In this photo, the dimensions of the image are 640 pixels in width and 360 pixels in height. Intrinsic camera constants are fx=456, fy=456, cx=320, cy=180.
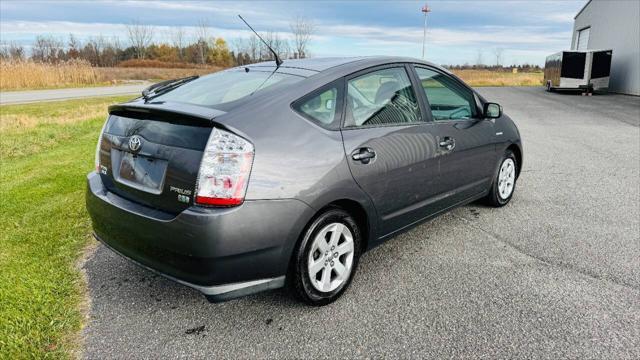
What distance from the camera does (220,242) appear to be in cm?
244

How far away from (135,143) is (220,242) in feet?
2.89

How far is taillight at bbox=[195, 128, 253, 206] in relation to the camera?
8.00 ft

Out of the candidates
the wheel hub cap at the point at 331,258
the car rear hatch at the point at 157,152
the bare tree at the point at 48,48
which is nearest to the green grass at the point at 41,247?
the car rear hatch at the point at 157,152

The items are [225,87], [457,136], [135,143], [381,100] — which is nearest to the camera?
[135,143]

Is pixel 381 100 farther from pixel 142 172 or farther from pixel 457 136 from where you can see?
pixel 142 172

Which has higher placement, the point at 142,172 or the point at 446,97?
the point at 446,97

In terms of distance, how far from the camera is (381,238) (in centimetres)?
341

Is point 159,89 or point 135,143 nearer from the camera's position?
point 135,143

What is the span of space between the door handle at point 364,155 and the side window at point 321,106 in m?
→ 0.26

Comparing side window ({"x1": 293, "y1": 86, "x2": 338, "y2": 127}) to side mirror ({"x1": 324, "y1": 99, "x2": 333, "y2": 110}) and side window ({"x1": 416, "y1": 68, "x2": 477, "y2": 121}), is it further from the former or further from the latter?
side window ({"x1": 416, "y1": 68, "x2": 477, "y2": 121})

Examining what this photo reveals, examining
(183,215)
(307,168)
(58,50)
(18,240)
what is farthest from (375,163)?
(58,50)

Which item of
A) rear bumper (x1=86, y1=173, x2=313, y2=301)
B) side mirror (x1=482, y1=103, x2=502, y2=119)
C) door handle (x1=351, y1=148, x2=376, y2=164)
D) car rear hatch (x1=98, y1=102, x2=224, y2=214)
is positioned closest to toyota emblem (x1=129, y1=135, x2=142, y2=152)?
car rear hatch (x1=98, y1=102, x2=224, y2=214)

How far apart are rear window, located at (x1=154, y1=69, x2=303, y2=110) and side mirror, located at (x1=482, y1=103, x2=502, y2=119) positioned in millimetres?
2141

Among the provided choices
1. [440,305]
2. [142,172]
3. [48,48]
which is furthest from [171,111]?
[48,48]
